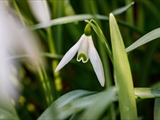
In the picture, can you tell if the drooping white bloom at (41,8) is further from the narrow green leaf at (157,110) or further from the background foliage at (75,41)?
the narrow green leaf at (157,110)

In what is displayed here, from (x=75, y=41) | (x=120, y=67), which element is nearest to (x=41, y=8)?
(x=75, y=41)

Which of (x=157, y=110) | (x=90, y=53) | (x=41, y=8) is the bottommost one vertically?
(x=157, y=110)

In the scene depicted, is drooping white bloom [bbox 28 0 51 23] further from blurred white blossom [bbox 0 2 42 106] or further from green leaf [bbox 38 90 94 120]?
green leaf [bbox 38 90 94 120]

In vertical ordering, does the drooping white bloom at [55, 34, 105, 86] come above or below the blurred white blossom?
below

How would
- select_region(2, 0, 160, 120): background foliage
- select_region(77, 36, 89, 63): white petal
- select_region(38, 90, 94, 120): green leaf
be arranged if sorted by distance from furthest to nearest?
1. select_region(2, 0, 160, 120): background foliage
2. select_region(77, 36, 89, 63): white petal
3. select_region(38, 90, 94, 120): green leaf

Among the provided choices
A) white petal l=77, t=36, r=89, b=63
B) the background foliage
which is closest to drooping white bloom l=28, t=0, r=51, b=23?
the background foliage

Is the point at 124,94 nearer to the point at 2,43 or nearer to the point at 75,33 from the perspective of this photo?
the point at 2,43

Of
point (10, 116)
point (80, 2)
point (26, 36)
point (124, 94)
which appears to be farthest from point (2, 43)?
point (80, 2)

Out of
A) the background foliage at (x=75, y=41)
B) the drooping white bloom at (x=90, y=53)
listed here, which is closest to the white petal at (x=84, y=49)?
the drooping white bloom at (x=90, y=53)

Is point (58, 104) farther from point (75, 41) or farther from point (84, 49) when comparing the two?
point (75, 41)
